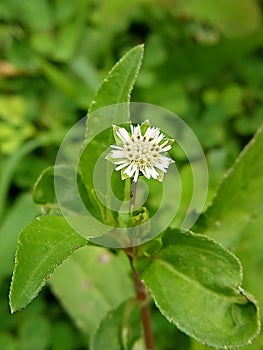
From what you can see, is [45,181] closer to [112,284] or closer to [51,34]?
[112,284]

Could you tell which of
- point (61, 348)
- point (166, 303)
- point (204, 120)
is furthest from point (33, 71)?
point (166, 303)

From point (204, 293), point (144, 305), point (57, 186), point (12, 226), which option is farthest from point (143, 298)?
point (12, 226)

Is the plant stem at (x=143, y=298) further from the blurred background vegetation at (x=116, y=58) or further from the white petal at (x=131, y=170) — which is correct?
the blurred background vegetation at (x=116, y=58)

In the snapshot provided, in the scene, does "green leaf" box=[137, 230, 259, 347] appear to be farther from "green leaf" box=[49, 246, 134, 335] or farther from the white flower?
"green leaf" box=[49, 246, 134, 335]

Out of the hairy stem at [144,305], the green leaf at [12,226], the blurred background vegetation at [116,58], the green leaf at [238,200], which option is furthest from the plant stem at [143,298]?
the blurred background vegetation at [116,58]

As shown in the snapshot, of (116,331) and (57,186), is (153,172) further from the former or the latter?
(116,331)

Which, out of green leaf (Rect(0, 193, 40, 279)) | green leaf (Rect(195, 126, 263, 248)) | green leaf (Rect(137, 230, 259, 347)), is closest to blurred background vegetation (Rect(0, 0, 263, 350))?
green leaf (Rect(0, 193, 40, 279))
